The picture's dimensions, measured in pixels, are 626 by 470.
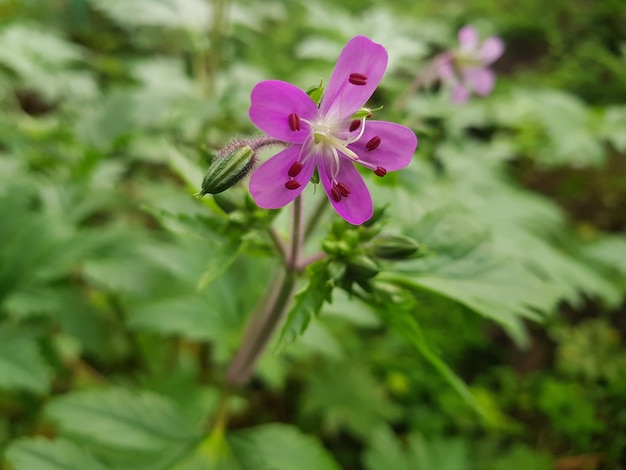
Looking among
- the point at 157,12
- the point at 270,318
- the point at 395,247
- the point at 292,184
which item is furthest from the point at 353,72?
the point at 157,12

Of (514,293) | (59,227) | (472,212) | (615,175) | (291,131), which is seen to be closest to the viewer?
(291,131)

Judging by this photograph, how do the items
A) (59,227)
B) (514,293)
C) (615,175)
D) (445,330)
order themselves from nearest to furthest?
(514,293) → (59,227) → (445,330) → (615,175)

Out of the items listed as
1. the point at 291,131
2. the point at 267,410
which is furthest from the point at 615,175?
Result: the point at 291,131

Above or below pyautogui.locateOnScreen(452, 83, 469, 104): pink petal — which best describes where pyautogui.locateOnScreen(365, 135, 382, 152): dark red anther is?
below

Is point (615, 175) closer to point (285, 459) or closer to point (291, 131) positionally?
point (285, 459)

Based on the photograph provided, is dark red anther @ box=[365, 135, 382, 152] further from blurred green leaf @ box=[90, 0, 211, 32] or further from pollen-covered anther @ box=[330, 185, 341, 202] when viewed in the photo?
blurred green leaf @ box=[90, 0, 211, 32]

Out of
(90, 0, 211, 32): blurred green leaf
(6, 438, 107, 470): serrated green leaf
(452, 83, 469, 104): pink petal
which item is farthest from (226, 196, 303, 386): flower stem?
(90, 0, 211, 32): blurred green leaf

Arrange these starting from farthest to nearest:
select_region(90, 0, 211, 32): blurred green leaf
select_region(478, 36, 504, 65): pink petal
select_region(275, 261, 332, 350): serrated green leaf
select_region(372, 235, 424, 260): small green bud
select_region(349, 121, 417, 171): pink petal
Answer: select_region(90, 0, 211, 32): blurred green leaf → select_region(478, 36, 504, 65): pink petal → select_region(372, 235, 424, 260): small green bud → select_region(275, 261, 332, 350): serrated green leaf → select_region(349, 121, 417, 171): pink petal

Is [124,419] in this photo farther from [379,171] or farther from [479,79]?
[479,79]
